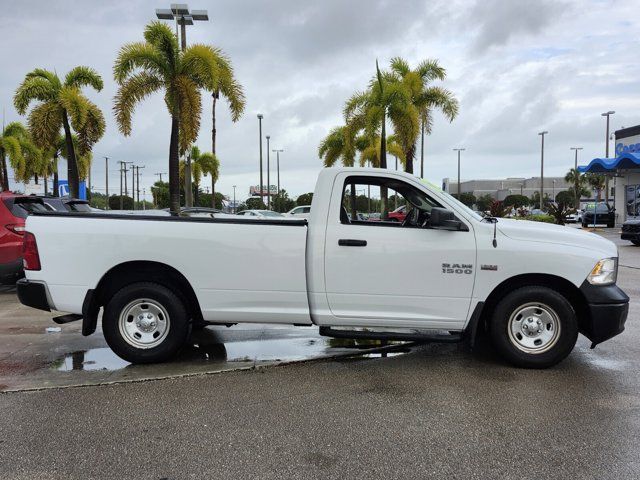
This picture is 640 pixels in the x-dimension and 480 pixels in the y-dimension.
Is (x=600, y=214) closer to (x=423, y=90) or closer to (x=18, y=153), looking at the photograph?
(x=423, y=90)

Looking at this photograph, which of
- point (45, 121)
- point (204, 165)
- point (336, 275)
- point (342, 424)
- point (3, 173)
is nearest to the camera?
point (342, 424)

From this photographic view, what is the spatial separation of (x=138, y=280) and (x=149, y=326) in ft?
1.55

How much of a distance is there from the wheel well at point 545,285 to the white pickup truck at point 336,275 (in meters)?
0.01

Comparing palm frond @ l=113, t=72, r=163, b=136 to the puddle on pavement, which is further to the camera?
palm frond @ l=113, t=72, r=163, b=136

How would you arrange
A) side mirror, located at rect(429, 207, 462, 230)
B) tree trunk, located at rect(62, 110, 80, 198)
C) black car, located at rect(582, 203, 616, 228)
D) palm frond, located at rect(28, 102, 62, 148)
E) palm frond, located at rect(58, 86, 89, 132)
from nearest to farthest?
side mirror, located at rect(429, 207, 462, 230)
palm frond, located at rect(58, 86, 89, 132)
palm frond, located at rect(28, 102, 62, 148)
tree trunk, located at rect(62, 110, 80, 198)
black car, located at rect(582, 203, 616, 228)

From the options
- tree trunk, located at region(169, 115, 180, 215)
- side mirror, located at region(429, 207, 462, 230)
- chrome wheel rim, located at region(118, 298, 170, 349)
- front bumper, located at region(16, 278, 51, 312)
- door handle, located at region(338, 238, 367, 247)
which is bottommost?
chrome wheel rim, located at region(118, 298, 170, 349)

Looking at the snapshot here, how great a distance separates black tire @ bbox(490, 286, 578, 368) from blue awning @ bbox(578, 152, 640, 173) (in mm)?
26896

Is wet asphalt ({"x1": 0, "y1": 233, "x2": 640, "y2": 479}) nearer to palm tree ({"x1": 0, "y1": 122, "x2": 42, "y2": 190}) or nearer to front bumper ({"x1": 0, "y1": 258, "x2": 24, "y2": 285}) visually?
front bumper ({"x1": 0, "y1": 258, "x2": 24, "y2": 285})

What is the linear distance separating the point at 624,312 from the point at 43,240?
5570 mm

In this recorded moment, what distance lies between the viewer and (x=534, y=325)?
4992 millimetres

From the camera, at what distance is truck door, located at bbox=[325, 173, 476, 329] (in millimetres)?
4934

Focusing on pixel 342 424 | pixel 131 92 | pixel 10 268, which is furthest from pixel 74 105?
pixel 342 424

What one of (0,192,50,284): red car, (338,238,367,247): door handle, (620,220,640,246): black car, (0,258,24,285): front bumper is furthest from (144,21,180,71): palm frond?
(620,220,640,246): black car

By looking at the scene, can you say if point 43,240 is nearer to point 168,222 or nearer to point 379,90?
point 168,222
